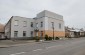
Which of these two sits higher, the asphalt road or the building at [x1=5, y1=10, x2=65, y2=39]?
the building at [x1=5, y1=10, x2=65, y2=39]

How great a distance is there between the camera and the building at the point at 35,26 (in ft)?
141

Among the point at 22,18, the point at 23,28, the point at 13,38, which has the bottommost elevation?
the point at 13,38

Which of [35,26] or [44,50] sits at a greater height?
[35,26]

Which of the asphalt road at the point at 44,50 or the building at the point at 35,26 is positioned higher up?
the building at the point at 35,26

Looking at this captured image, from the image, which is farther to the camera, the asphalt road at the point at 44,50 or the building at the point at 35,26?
the building at the point at 35,26

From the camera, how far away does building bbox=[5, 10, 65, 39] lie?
141ft

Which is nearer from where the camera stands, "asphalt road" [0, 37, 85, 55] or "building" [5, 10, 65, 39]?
"asphalt road" [0, 37, 85, 55]

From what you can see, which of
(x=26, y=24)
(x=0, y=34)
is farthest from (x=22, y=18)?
(x=0, y=34)

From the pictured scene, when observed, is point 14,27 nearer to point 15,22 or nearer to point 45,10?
point 15,22

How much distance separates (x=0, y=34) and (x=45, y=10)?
22.7m

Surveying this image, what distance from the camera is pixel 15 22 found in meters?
43.0

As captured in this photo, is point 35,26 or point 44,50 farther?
point 35,26

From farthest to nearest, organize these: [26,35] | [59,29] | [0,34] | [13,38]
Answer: [0,34]
[59,29]
[26,35]
[13,38]

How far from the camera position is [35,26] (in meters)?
48.4
